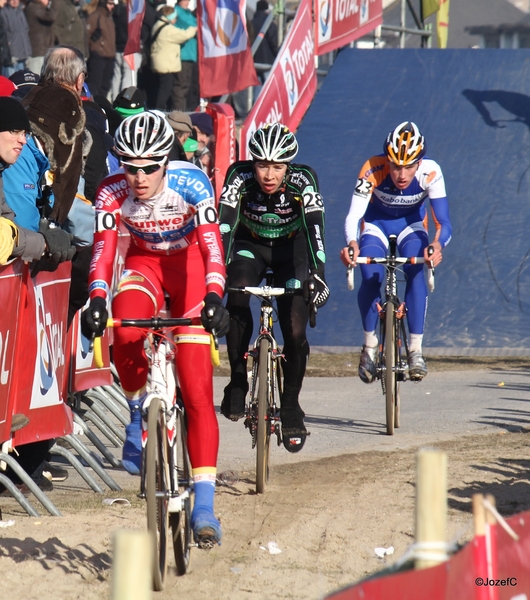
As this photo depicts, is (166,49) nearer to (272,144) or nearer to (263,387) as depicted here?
(272,144)

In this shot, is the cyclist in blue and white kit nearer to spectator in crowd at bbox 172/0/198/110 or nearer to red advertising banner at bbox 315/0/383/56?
spectator in crowd at bbox 172/0/198/110

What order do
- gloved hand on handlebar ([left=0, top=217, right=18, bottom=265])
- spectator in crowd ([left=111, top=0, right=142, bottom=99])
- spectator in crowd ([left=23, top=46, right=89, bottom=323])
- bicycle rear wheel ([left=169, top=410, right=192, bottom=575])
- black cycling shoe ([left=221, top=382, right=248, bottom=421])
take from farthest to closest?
spectator in crowd ([left=111, top=0, right=142, bottom=99]) → black cycling shoe ([left=221, top=382, right=248, bottom=421]) → spectator in crowd ([left=23, top=46, right=89, bottom=323]) → gloved hand on handlebar ([left=0, top=217, right=18, bottom=265]) → bicycle rear wheel ([left=169, top=410, right=192, bottom=575])

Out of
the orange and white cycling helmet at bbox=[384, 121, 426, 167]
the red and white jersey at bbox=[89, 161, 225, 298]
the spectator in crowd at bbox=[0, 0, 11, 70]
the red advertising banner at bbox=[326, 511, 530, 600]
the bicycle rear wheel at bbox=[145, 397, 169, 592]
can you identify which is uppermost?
the spectator in crowd at bbox=[0, 0, 11, 70]

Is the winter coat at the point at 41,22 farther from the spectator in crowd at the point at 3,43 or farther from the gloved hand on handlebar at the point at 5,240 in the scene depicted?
the gloved hand on handlebar at the point at 5,240

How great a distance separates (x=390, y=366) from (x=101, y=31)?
920 cm

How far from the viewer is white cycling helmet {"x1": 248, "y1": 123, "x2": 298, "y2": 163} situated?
715 cm

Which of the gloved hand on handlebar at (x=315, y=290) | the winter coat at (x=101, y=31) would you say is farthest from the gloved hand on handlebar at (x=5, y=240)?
the winter coat at (x=101, y=31)

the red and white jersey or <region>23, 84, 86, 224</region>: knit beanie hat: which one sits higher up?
<region>23, 84, 86, 224</region>: knit beanie hat

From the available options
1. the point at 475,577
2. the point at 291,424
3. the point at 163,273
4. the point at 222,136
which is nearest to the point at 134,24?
the point at 222,136

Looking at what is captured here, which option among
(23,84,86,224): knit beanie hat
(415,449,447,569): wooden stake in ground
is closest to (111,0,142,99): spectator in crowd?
(23,84,86,224): knit beanie hat

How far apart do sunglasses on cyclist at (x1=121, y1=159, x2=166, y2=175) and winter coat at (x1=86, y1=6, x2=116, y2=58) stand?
11.5m

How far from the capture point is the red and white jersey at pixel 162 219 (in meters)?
5.44

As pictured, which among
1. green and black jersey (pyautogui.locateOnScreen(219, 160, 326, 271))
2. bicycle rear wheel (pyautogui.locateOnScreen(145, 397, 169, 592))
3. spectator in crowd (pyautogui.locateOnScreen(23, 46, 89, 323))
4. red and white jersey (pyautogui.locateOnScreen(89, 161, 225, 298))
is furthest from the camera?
green and black jersey (pyautogui.locateOnScreen(219, 160, 326, 271))

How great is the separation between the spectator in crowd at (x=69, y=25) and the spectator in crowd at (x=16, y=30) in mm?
478
